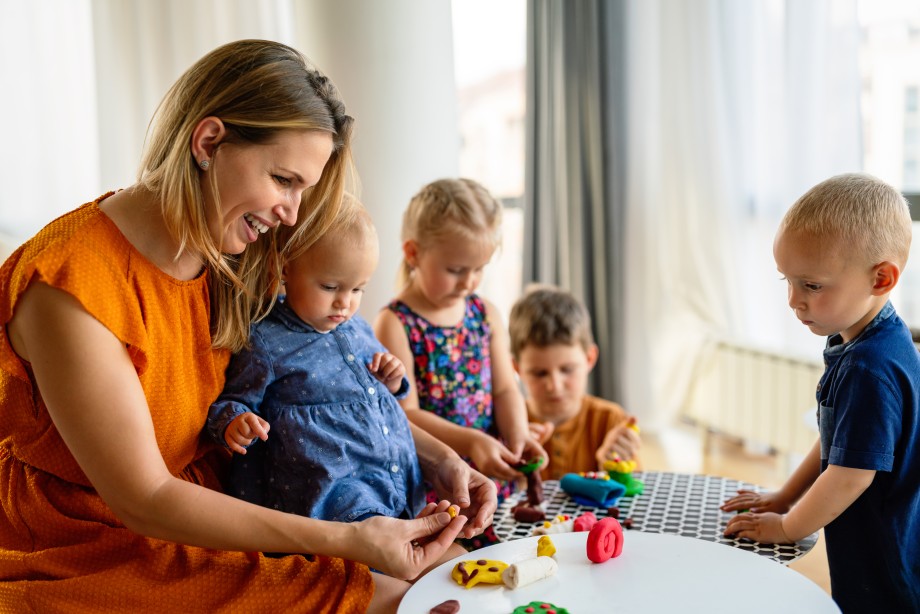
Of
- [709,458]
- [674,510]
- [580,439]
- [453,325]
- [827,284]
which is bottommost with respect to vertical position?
[709,458]

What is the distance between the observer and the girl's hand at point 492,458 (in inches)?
77.0

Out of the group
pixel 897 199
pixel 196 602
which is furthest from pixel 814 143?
pixel 196 602

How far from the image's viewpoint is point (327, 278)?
5.49 ft

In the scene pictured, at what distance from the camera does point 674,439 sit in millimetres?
4555

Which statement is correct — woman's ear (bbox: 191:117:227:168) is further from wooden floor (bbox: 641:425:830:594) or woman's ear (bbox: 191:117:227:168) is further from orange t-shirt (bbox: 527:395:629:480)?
wooden floor (bbox: 641:425:830:594)

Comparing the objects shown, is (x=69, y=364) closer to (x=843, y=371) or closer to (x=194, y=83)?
(x=194, y=83)

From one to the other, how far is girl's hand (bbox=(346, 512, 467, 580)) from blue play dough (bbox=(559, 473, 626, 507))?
1.65 feet

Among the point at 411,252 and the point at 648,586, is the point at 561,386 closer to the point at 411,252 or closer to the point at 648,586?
the point at 411,252

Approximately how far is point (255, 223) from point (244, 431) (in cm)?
34

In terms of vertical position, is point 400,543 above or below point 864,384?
below

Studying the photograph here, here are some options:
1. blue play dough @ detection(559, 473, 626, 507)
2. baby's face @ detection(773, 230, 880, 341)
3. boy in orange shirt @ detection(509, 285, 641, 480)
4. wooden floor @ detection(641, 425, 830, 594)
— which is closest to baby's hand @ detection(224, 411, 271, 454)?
blue play dough @ detection(559, 473, 626, 507)

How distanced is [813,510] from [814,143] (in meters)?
2.28

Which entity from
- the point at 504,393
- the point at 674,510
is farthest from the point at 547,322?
Result: the point at 674,510

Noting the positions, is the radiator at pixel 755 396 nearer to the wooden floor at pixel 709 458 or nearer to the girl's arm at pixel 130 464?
the wooden floor at pixel 709 458
